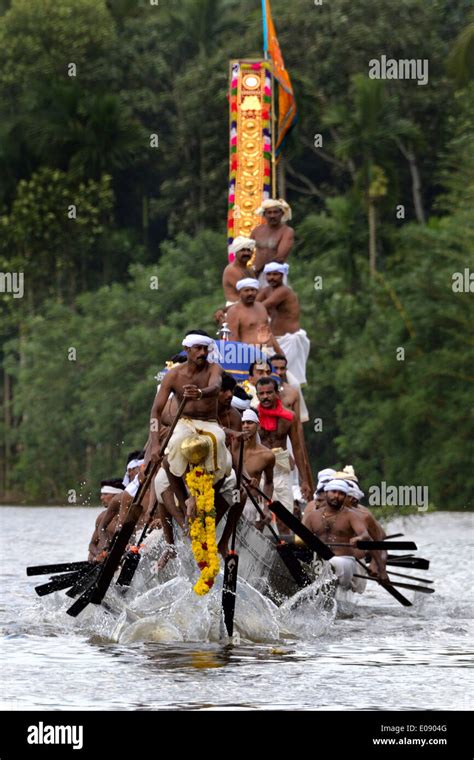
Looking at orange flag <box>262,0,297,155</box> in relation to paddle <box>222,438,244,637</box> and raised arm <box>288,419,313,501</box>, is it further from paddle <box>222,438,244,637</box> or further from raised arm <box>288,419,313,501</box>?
paddle <box>222,438,244,637</box>

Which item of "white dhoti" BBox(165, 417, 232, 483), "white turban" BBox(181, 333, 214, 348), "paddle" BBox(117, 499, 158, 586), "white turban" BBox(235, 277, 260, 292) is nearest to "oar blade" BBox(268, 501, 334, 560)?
"white dhoti" BBox(165, 417, 232, 483)

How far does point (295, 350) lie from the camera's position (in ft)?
76.8

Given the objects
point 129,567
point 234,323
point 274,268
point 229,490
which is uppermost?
point 274,268

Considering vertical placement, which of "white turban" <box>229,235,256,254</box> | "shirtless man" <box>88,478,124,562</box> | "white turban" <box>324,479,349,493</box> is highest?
"white turban" <box>229,235,256,254</box>

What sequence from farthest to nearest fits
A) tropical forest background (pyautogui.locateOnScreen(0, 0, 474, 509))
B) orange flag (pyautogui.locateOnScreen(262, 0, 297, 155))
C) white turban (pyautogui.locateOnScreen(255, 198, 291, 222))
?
tropical forest background (pyautogui.locateOnScreen(0, 0, 474, 509)) < orange flag (pyautogui.locateOnScreen(262, 0, 297, 155)) < white turban (pyautogui.locateOnScreen(255, 198, 291, 222))

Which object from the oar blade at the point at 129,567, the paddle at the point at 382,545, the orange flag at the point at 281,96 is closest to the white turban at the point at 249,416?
the paddle at the point at 382,545

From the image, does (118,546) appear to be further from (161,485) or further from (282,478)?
(282,478)

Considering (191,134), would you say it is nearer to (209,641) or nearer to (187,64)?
(187,64)

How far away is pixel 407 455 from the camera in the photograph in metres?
40.6

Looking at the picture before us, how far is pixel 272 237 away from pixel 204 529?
797 centimetres

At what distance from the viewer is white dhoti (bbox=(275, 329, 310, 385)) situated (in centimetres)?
2333

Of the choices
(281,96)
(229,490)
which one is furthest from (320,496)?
(281,96)

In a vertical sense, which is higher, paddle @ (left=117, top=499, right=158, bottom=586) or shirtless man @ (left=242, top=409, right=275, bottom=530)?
shirtless man @ (left=242, top=409, right=275, bottom=530)

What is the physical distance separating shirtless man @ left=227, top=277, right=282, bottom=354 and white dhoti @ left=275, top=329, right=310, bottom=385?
3.96 feet
